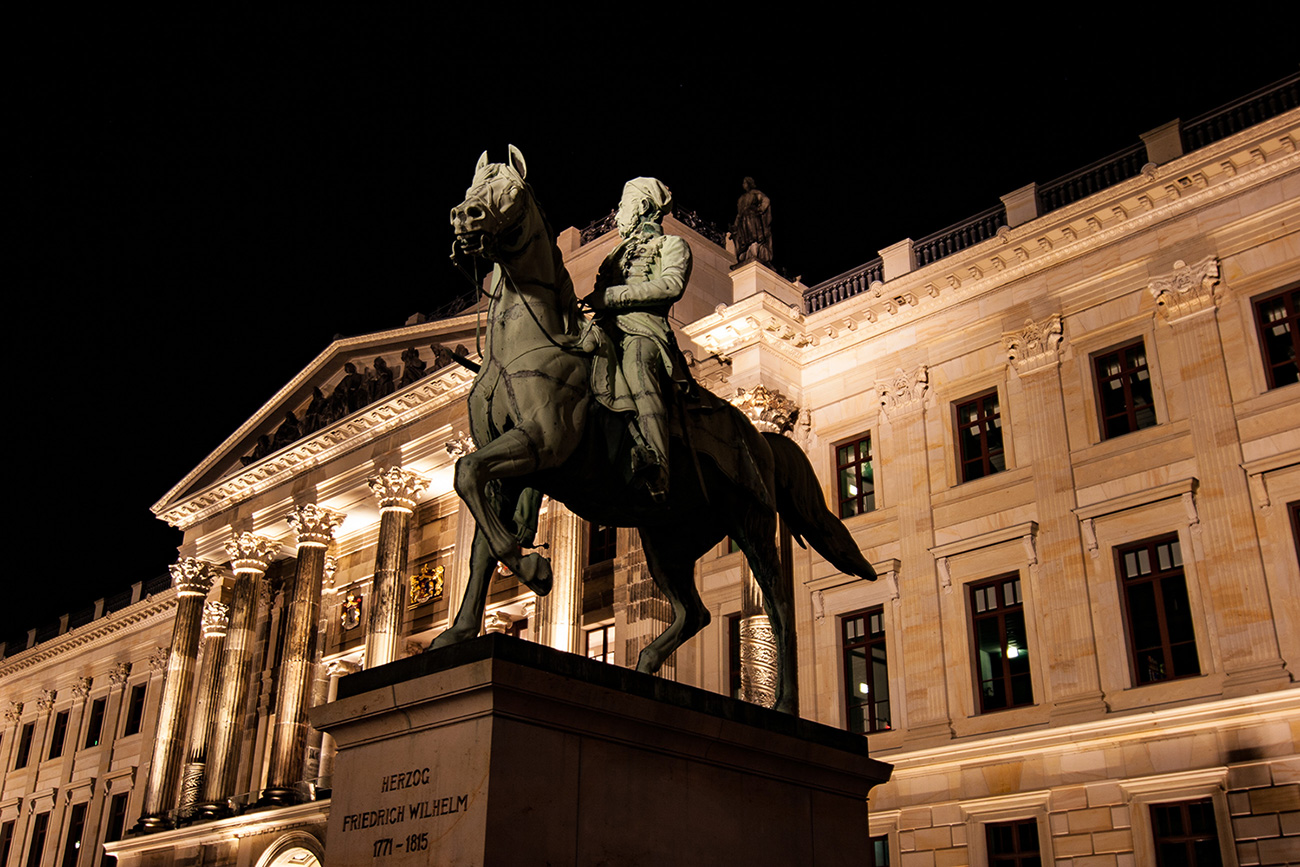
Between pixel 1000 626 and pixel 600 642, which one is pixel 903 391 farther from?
pixel 600 642

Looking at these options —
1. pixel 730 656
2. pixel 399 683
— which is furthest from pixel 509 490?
pixel 730 656

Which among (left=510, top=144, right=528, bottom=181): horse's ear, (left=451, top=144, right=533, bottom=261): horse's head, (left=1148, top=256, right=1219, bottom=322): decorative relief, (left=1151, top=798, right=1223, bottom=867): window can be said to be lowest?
(left=1151, top=798, right=1223, bottom=867): window

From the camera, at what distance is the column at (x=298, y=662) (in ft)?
Result: 112

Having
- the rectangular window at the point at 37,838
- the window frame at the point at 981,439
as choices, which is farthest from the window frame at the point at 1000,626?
the rectangular window at the point at 37,838

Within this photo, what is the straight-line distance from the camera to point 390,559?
33.7 meters

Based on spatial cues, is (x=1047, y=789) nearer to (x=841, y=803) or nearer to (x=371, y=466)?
(x=841, y=803)

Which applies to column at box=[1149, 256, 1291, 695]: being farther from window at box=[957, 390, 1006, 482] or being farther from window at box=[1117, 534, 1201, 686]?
window at box=[957, 390, 1006, 482]

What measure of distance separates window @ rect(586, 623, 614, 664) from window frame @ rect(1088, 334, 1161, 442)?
13.7 meters

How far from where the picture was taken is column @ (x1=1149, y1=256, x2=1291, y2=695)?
762 inches

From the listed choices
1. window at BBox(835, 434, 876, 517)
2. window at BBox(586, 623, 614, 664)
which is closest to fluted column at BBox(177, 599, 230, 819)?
window at BBox(586, 623, 614, 664)

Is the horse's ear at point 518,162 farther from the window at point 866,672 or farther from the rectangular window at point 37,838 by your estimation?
the rectangular window at point 37,838

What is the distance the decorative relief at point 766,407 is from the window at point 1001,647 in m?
5.87

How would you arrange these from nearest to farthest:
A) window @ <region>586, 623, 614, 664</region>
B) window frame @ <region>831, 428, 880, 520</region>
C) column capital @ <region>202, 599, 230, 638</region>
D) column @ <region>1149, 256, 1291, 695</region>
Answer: column @ <region>1149, 256, 1291, 695</region>
window frame @ <region>831, 428, 880, 520</region>
window @ <region>586, 623, 614, 664</region>
column capital @ <region>202, 599, 230, 638</region>

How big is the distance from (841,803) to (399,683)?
338cm
